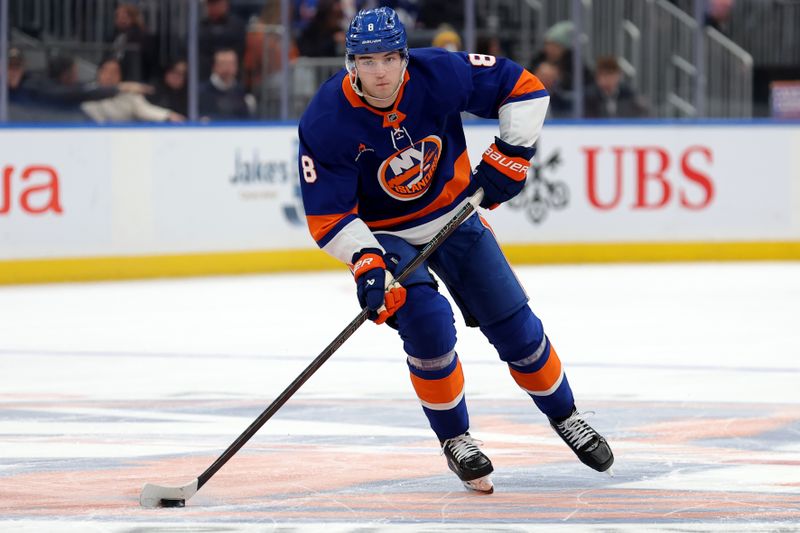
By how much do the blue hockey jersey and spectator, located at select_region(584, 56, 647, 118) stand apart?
724cm

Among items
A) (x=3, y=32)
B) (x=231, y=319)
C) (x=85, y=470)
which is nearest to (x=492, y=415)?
(x=85, y=470)

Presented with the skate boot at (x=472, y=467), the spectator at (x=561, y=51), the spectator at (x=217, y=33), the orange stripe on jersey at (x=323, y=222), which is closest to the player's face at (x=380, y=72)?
the orange stripe on jersey at (x=323, y=222)

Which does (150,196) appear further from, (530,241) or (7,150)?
(530,241)

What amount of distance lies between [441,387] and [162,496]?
77 cm

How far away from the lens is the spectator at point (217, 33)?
10625mm

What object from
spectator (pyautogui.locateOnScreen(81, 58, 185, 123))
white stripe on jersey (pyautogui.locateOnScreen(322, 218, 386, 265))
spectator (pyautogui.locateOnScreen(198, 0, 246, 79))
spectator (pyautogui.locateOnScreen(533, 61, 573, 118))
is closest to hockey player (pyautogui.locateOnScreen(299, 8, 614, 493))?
white stripe on jersey (pyautogui.locateOnScreen(322, 218, 386, 265))

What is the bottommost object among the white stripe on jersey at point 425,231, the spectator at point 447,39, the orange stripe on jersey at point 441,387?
the orange stripe on jersey at point 441,387

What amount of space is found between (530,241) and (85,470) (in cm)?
702

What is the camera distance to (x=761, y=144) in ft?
37.1

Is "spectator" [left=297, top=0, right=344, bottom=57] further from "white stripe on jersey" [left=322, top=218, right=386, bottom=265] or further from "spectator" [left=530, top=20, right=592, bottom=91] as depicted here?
"white stripe on jersey" [left=322, top=218, right=386, bottom=265]

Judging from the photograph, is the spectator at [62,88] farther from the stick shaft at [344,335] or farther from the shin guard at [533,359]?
the shin guard at [533,359]

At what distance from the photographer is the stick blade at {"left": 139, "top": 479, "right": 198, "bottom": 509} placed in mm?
3900

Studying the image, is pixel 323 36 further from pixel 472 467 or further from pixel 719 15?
pixel 472 467

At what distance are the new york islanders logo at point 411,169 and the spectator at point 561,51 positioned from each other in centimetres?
744
